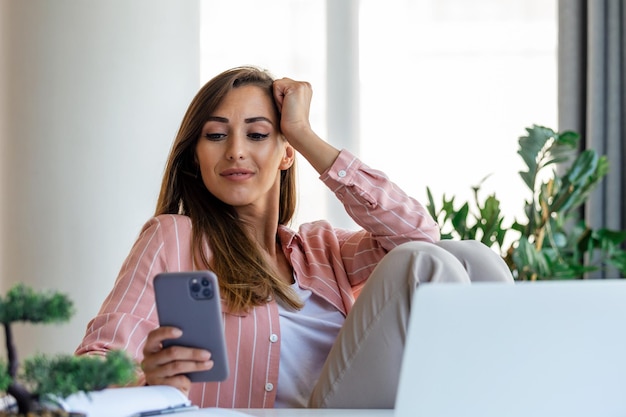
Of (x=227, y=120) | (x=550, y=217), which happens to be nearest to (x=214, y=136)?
(x=227, y=120)

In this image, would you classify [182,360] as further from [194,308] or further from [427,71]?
[427,71]

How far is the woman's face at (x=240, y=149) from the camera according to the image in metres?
1.96

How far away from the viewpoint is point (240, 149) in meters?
1.95

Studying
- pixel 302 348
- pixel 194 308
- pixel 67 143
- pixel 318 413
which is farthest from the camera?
pixel 67 143

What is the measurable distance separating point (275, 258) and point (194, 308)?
849 mm

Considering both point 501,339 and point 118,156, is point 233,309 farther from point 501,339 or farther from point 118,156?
point 118,156

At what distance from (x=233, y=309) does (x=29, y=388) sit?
38.0 inches

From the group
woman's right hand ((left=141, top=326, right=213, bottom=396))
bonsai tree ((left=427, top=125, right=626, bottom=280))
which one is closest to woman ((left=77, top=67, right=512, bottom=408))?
woman's right hand ((left=141, top=326, right=213, bottom=396))

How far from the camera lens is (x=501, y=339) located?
102 centimetres

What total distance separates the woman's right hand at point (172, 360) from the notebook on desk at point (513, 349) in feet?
1.13

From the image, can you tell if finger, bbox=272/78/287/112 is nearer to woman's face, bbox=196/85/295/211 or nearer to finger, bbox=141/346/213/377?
woman's face, bbox=196/85/295/211

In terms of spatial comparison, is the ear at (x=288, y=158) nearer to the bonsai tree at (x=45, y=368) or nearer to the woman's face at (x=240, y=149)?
the woman's face at (x=240, y=149)

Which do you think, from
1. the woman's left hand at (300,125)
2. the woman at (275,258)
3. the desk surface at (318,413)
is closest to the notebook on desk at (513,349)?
the desk surface at (318,413)

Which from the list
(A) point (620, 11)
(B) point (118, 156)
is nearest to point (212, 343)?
(B) point (118, 156)
